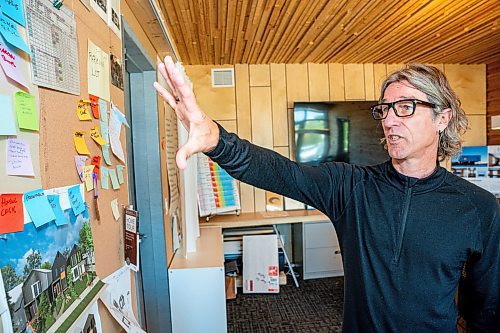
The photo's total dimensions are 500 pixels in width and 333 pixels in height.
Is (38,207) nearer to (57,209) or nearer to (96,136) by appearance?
(57,209)

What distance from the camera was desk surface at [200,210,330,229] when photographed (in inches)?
154

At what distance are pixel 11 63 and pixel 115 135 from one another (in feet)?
2.20

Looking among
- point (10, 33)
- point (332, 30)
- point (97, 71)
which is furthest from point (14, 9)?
point (332, 30)

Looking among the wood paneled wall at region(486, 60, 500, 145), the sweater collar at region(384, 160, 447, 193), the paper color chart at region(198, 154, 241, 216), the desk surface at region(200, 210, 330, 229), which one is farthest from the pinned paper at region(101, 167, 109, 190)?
the wood paneled wall at region(486, 60, 500, 145)

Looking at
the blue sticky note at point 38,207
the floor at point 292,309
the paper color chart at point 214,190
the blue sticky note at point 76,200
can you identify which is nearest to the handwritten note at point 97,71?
the blue sticky note at point 76,200

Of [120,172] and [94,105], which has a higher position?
[94,105]

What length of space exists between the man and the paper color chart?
8.30 ft

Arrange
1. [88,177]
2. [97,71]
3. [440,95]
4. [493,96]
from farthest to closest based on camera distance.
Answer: [493,96], [440,95], [97,71], [88,177]

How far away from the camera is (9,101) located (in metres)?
0.69

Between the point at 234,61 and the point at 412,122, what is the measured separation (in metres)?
3.23

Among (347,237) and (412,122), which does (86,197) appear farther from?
(412,122)

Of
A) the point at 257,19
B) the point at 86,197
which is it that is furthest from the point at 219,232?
the point at 86,197

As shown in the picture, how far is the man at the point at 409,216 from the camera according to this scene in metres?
1.23

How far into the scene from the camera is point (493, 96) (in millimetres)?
4684
